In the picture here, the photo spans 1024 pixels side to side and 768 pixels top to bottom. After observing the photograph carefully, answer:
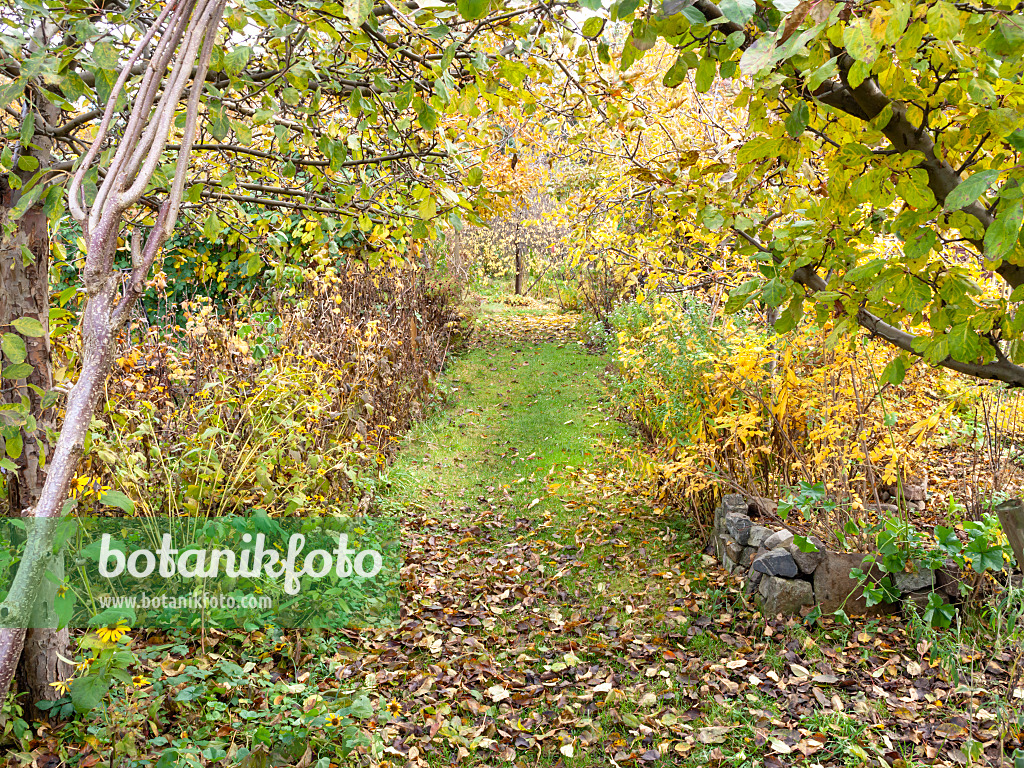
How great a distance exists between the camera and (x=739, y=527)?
4648 mm

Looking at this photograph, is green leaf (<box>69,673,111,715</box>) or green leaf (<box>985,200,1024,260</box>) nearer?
green leaf (<box>985,200,1024,260</box>)

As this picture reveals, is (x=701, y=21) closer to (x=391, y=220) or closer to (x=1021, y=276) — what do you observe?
(x=1021, y=276)

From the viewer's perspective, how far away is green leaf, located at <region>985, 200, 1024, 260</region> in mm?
1367

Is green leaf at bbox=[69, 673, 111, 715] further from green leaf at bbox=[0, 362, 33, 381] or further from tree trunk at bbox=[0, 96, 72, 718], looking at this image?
green leaf at bbox=[0, 362, 33, 381]

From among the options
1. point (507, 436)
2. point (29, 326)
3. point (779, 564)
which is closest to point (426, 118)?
point (29, 326)

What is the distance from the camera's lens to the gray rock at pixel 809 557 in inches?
161

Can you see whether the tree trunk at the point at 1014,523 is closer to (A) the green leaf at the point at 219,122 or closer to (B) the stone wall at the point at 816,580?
(B) the stone wall at the point at 816,580

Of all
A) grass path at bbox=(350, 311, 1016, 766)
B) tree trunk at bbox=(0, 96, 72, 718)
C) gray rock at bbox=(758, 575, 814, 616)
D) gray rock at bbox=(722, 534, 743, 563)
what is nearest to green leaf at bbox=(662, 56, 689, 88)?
tree trunk at bbox=(0, 96, 72, 718)

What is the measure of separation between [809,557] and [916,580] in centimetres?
58

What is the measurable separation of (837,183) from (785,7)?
2.16ft

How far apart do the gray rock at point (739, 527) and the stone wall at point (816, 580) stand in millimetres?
146

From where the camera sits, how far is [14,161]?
241 cm

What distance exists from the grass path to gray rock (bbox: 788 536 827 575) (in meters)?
0.34
